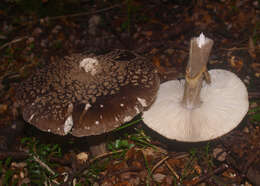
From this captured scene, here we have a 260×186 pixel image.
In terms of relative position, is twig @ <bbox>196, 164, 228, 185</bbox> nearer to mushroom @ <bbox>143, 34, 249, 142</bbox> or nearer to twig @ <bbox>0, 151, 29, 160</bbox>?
mushroom @ <bbox>143, 34, 249, 142</bbox>

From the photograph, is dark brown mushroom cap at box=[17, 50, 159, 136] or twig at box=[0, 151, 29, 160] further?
twig at box=[0, 151, 29, 160]

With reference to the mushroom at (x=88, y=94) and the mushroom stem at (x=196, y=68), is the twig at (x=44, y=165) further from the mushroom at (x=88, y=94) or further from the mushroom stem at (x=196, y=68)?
the mushroom stem at (x=196, y=68)

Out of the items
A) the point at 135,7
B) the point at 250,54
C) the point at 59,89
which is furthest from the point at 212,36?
the point at 59,89

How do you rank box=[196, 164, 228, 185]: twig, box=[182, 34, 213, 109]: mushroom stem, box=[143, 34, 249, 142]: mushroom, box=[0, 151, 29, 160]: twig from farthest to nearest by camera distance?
box=[0, 151, 29, 160]: twig < box=[196, 164, 228, 185]: twig < box=[143, 34, 249, 142]: mushroom < box=[182, 34, 213, 109]: mushroom stem

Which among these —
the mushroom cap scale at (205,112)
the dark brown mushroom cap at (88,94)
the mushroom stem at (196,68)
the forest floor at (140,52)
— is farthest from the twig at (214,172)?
the dark brown mushroom cap at (88,94)

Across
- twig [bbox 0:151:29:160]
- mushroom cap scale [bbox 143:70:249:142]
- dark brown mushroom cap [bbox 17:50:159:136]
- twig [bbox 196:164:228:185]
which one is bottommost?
twig [bbox 196:164:228:185]

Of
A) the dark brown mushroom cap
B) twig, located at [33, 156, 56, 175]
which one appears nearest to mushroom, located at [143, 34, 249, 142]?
the dark brown mushroom cap

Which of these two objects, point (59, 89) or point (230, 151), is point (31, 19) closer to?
point (59, 89)

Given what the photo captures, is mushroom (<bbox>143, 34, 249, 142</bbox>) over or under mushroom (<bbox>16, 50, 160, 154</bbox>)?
under

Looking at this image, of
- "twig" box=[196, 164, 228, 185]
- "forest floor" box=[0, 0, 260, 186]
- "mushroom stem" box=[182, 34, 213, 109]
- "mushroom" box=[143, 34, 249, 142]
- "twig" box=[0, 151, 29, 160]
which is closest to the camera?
"mushroom stem" box=[182, 34, 213, 109]
